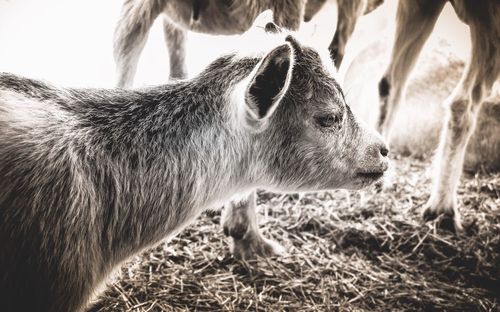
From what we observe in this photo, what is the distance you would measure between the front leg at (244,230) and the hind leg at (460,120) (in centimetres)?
139

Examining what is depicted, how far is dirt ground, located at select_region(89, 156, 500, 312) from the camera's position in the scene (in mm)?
2283

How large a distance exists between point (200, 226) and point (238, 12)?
1.41 meters

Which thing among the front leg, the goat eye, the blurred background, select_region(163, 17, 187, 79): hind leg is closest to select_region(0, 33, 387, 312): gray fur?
the goat eye

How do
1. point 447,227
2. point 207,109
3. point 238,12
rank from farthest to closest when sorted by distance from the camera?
point 447,227 < point 238,12 < point 207,109

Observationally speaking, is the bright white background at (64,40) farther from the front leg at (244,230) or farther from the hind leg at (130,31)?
the front leg at (244,230)

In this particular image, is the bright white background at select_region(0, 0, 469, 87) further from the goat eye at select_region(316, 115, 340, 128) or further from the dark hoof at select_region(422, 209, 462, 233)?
the dark hoof at select_region(422, 209, 462, 233)

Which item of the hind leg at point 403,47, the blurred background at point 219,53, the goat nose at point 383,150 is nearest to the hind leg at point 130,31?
the blurred background at point 219,53

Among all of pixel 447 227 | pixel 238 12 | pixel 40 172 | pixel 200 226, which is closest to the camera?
pixel 40 172

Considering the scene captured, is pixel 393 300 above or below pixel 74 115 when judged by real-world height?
below

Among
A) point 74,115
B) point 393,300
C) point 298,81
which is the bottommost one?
point 393,300

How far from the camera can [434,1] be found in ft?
10.2

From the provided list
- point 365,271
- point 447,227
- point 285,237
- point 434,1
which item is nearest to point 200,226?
point 285,237

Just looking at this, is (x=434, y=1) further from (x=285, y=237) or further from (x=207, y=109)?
(x=207, y=109)

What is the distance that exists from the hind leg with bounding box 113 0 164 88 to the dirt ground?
112 centimetres
